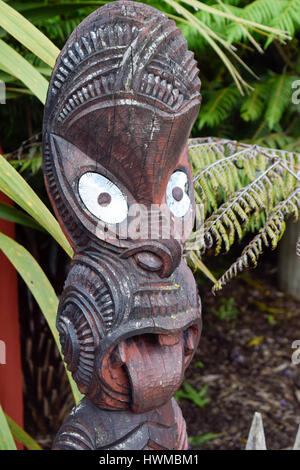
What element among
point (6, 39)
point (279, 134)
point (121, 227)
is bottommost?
point (121, 227)

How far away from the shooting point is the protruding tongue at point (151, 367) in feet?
3.53

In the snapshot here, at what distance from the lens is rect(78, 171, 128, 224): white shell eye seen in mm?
1096

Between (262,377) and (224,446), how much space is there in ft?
1.79

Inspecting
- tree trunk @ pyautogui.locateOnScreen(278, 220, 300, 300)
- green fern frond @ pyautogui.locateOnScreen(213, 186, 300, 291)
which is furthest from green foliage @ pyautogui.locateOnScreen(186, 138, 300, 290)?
tree trunk @ pyautogui.locateOnScreen(278, 220, 300, 300)

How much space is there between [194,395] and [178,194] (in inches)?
71.6

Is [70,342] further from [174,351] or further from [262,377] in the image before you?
[262,377]

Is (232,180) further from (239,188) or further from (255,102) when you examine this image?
(255,102)

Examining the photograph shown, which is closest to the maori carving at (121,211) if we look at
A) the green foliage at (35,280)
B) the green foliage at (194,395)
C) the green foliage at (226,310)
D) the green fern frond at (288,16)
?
the green foliage at (35,280)

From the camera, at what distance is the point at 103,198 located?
3.60ft

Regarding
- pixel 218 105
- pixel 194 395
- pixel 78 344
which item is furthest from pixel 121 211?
pixel 194 395

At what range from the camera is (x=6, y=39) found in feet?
7.30

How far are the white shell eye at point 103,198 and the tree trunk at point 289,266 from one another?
7.65 feet

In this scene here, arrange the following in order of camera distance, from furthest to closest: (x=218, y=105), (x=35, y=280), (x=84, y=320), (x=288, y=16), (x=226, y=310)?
1. (x=226, y=310)
2. (x=218, y=105)
3. (x=288, y=16)
4. (x=35, y=280)
5. (x=84, y=320)

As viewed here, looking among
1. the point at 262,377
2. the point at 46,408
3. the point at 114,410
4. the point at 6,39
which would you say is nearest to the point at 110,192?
the point at 114,410
